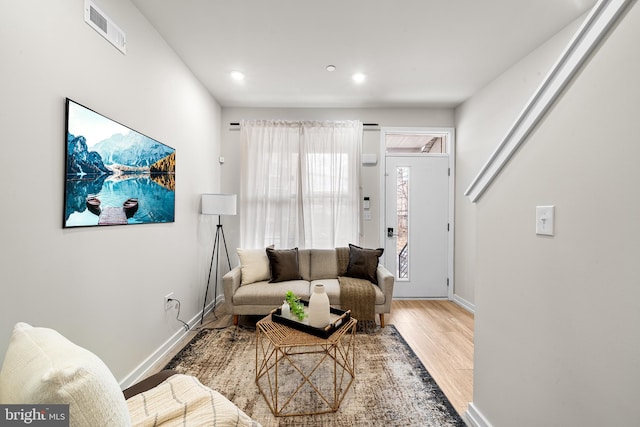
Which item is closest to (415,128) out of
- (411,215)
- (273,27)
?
(411,215)

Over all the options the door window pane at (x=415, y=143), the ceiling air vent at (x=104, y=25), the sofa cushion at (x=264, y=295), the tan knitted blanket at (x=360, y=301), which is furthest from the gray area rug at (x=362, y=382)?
the door window pane at (x=415, y=143)

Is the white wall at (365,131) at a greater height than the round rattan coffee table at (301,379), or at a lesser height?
greater

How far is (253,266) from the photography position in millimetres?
3273

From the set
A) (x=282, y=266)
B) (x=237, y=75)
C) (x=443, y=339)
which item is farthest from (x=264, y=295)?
(x=237, y=75)

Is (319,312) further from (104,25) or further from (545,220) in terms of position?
(104,25)

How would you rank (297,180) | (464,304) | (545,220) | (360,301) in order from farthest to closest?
(297,180)
(464,304)
(360,301)
(545,220)

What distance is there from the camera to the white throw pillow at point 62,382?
0.65 m

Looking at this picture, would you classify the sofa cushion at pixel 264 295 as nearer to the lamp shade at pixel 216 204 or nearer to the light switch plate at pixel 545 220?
the lamp shade at pixel 216 204

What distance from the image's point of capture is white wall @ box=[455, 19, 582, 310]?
253 cm

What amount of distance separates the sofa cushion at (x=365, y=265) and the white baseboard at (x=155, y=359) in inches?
74.5

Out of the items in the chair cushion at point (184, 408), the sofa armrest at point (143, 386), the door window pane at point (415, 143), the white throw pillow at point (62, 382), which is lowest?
the sofa armrest at point (143, 386)

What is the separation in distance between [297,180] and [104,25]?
246 centimetres

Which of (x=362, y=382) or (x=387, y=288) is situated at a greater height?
(x=387, y=288)

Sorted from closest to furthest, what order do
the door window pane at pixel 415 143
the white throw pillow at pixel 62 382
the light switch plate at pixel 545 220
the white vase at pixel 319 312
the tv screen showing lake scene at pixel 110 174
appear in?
the white throw pillow at pixel 62 382, the light switch plate at pixel 545 220, the tv screen showing lake scene at pixel 110 174, the white vase at pixel 319 312, the door window pane at pixel 415 143
